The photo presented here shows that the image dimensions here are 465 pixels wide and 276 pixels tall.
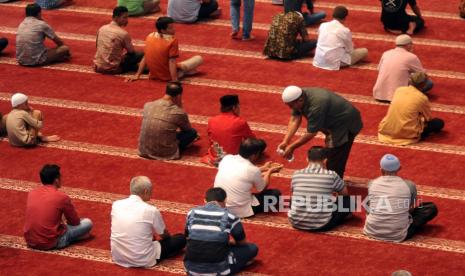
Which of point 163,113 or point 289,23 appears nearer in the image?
point 163,113

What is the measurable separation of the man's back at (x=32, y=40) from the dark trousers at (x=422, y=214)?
5762 mm

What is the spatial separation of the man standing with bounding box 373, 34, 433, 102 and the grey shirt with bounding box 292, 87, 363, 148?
6.01 ft

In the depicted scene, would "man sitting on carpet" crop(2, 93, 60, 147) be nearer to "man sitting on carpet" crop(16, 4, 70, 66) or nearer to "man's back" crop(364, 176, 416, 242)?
"man sitting on carpet" crop(16, 4, 70, 66)

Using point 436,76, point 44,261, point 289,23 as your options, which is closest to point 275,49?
point 289,23

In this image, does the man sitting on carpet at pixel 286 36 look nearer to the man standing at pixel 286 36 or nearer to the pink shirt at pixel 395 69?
the man standing at pixel 286 36

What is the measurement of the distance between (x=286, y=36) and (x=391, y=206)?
4396 mm

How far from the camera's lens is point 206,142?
38.3ft

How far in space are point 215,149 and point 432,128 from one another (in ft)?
7.35

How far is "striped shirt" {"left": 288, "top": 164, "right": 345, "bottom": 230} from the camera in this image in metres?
9.62

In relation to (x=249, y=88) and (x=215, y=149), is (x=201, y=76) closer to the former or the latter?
(x=249, y=88)

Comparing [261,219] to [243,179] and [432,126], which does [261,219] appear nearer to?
[243,179]

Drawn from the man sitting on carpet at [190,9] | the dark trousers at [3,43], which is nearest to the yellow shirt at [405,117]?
the man sitting on carpet at [190,9]

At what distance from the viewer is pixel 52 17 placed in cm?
1547

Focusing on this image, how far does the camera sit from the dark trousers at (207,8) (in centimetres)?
1496
